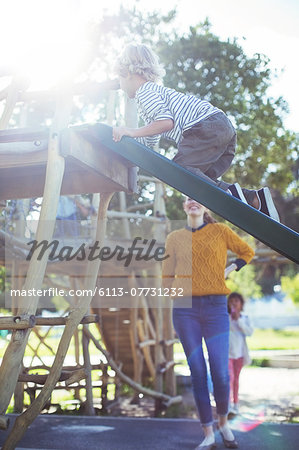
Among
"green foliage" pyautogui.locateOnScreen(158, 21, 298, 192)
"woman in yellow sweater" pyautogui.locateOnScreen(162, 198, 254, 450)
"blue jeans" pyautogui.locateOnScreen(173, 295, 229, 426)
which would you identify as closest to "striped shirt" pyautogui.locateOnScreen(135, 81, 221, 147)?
"woman in yellow sweater" pyautogui.locateOnScreen(162, 198, 254, 450)

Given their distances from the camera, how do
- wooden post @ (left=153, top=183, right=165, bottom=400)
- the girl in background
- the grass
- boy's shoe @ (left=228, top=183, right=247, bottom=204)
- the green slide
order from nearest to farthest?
1. the green slide
2. boy's shoe @ (left=228, top=183, right=247, bottom=204)
3. the girl in background
4. wooden post @ (left=153, top=183, right=165, bottom=400)
5. the grass

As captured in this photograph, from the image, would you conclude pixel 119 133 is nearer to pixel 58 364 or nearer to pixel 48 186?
pixel 48 186

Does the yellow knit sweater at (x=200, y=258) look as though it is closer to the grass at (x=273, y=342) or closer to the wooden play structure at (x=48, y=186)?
the wooden play structure at (x=48, y=186)

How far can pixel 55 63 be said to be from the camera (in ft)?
12.8

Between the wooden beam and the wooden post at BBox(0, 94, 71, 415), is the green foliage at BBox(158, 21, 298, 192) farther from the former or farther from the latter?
the wooden beam

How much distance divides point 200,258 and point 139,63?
1.18 m

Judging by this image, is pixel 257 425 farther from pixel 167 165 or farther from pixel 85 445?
pixel 167 165

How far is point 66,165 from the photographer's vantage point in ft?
9.40

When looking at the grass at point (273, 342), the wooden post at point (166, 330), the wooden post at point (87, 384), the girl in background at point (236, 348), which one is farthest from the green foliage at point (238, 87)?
the grass at point (273, 342)

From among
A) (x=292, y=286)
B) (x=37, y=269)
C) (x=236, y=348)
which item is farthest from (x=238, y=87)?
(x=292, y=286)

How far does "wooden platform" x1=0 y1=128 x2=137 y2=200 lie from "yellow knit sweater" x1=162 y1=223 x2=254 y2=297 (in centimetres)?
47

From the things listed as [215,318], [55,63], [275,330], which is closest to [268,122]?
[55,63]

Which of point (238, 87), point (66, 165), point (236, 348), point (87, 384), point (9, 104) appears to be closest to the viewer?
point (66, 165)

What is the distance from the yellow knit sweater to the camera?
10.3ft
